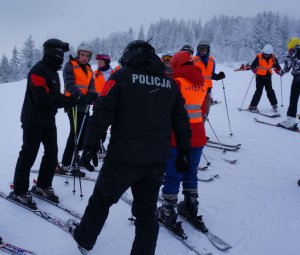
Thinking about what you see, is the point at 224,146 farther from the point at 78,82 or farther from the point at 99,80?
the point at 78,82

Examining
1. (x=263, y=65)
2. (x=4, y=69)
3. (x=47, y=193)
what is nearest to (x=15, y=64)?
(x=4, y=69)

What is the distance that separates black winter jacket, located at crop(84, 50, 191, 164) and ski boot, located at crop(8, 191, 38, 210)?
5.92 feet

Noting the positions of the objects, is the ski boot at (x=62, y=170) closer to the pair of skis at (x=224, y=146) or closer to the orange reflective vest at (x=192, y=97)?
the orange reflective vest at (x=192, y=97)

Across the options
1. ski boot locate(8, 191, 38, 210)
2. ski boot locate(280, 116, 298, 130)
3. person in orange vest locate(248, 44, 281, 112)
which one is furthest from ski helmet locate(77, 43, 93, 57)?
person in orange vest locate(248, 44, 281, 112)

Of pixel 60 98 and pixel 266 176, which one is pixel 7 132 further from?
pixel 266 176

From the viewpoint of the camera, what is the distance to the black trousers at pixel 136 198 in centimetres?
278

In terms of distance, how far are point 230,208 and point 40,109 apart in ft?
9.91

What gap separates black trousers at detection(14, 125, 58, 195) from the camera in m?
4.05

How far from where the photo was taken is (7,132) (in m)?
8.75

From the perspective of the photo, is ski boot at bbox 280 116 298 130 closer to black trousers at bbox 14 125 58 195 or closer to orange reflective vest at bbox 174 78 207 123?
orange reflective vest at bbox 174 78 207 123

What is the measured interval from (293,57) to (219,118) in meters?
2.91

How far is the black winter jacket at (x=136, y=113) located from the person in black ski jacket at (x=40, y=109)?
1430mm

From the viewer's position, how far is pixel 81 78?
17.2 ft

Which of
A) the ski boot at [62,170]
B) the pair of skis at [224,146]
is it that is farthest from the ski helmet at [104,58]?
the pair of skis at [224,146]
